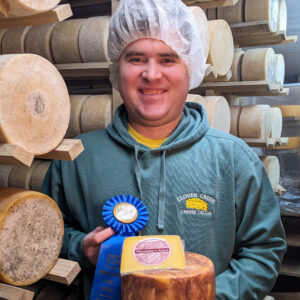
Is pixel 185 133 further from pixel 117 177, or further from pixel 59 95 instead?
pixel 59 95

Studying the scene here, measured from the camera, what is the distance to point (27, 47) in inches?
94.0

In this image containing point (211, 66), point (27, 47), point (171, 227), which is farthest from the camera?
point (211, 66)

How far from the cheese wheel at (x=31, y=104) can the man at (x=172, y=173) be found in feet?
0.79

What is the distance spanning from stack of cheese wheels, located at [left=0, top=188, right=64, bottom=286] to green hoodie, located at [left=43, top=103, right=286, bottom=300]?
104mm

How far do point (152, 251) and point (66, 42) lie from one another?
5.63ft

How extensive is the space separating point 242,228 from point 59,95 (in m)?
0.83

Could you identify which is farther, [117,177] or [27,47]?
[27,47]

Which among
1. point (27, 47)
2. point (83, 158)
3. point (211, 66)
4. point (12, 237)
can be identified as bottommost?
point (12, 237)

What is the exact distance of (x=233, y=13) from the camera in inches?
131

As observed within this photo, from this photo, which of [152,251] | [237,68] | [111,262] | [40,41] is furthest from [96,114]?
[237,68]

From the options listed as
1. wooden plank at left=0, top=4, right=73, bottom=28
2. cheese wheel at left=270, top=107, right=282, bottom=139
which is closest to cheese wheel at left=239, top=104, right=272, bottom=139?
cheese wheel at left=270, top=107, right=282, bottom=139

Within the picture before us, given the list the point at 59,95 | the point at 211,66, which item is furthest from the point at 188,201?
the point at 211,66

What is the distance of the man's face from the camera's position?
54.4 inches

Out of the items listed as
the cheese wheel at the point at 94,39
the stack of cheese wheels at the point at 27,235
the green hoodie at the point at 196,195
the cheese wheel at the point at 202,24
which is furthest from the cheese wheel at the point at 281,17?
the stack of cheese wheels at the point at 27,235
